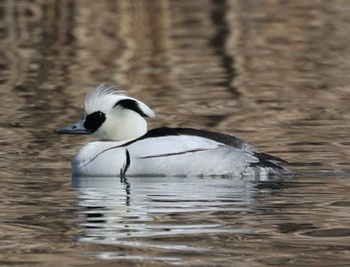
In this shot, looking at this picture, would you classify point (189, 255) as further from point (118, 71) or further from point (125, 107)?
point (118, 71)

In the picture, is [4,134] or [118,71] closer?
[4,134]

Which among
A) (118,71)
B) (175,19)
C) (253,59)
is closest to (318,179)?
(118,71)

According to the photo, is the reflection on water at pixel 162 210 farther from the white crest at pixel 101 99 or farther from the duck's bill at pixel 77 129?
the white crest at pixel 101 99

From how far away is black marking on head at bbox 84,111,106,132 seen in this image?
38.4 ft

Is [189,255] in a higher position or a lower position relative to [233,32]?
higher

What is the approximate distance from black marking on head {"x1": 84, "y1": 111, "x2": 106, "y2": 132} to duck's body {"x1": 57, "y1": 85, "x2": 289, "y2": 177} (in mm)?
11

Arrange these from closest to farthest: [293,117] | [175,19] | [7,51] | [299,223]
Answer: [299,223] → [293,117] → [7,51] → [175,19]

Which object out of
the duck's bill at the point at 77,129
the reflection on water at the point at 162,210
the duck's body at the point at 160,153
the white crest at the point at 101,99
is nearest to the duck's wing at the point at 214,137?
the duck's body at the point at 160,153

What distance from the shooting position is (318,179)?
35.9 ft

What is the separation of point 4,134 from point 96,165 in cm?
246

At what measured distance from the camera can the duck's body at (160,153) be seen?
11.1 meters

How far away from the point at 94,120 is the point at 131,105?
0.33 metres

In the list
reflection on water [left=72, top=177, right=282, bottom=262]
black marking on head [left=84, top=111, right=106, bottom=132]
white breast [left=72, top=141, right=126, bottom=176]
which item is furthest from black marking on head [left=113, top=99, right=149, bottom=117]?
reflection on water [left=72, top=177, right=282, bottom=262]

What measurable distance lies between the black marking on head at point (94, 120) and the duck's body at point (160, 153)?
1 cm
